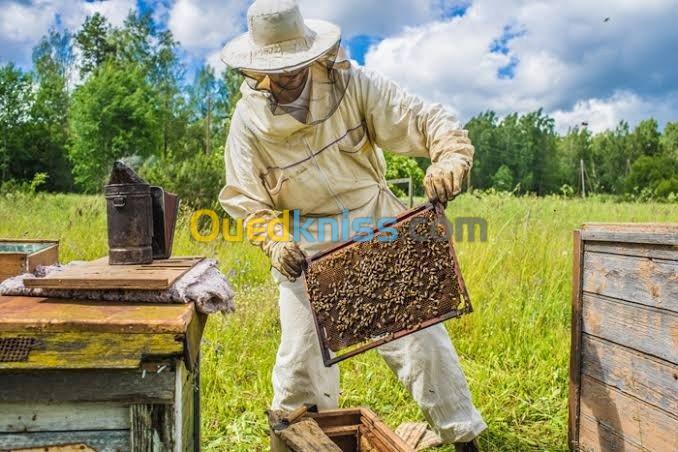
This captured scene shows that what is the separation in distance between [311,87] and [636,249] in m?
1.51

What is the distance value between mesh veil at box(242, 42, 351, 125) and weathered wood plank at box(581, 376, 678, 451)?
1.72m

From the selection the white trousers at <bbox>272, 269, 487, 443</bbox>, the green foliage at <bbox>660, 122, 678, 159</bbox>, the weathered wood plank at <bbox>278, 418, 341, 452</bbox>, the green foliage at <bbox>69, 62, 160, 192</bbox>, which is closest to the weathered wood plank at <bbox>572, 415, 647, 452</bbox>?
the white trousers at <bbox>272, 269, 487, 443</bbox>

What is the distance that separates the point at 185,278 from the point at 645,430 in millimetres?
1863

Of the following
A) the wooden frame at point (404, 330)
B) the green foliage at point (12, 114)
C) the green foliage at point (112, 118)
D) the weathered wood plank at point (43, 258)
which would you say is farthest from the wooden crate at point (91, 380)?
the green foliage at point (12, 114)

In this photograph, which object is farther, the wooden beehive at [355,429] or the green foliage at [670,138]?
the green foliage at [670,138]

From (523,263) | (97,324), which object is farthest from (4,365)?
(523,263)

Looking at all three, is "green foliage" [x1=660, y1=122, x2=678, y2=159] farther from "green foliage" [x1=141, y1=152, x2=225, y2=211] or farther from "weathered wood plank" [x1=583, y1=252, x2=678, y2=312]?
"weathered wood plank" [x1=583, y1=252, x2=678, y2=312]

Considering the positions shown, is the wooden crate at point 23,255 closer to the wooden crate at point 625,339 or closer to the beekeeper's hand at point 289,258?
the beekeeper's hand at point 289,258

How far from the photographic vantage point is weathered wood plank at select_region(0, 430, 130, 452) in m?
1.34

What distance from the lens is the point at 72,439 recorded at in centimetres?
135

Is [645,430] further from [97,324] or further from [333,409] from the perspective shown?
[97,324]

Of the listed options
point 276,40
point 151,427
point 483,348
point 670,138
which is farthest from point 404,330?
point 670,138

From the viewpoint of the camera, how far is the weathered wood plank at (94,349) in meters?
1.29

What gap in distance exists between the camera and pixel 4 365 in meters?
1.28
